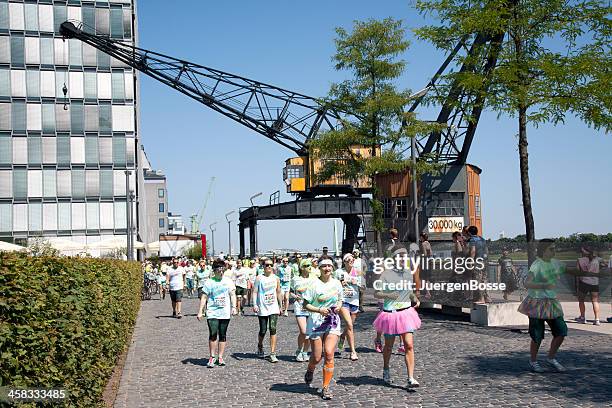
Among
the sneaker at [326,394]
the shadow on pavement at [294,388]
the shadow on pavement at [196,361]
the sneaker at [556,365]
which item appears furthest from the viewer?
the shadow on pavement at [196,361]

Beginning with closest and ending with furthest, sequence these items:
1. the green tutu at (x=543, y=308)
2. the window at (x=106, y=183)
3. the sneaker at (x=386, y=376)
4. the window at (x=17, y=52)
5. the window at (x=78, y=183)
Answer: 1. the sneaker at (x=386, y=376)
2. the green tutu at (x=543, y=308)
3. the window at (x=17, y=52)
4. the window at (x=78, y=183)
5. the window at (x=106, y=183)

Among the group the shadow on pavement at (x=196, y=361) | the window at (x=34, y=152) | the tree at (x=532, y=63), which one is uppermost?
the window at (x=34, y=152)

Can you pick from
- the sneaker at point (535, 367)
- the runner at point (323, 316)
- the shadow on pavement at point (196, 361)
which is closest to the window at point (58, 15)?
the shadow on pavement at point (196, 361)

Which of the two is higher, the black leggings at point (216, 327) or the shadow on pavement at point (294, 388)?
the black leggings at point (216, 327)

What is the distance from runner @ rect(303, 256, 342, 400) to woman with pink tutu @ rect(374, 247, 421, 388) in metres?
0.67

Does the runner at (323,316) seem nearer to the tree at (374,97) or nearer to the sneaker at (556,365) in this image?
the sneaker at (556,365)

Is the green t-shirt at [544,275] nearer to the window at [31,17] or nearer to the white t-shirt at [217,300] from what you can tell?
the white t-shirt at [217,300]

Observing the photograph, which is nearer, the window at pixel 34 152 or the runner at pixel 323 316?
the runner at pixel 323 316

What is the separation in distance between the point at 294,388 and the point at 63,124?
56386mm

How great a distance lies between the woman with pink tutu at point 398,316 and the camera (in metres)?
9.87

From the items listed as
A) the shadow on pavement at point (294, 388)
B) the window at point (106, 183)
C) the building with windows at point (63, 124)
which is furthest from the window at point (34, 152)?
the shadow on pavement at point (294, 388)

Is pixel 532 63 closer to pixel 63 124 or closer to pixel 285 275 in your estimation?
pixel 285 275

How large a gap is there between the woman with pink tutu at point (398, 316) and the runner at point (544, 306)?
196 cm

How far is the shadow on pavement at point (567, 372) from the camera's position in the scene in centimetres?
916
